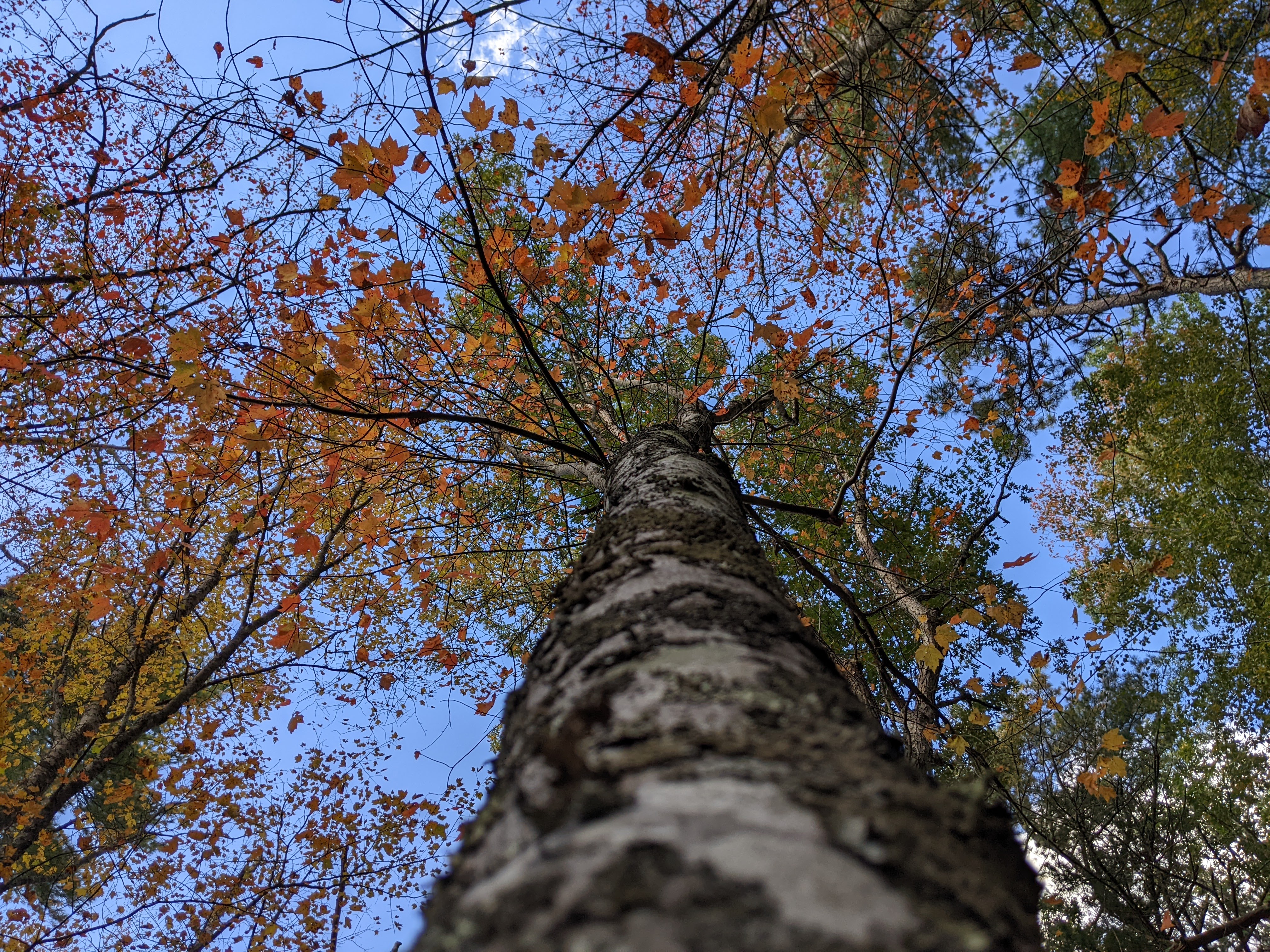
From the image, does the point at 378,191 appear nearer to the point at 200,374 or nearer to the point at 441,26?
the point at 441,26

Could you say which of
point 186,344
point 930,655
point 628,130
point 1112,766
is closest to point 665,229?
point 628,130

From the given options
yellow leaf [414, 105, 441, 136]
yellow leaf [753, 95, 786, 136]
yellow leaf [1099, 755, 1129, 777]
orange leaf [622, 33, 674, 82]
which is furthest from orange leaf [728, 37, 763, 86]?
yellow leaf [1099, 755, 1129, 777]

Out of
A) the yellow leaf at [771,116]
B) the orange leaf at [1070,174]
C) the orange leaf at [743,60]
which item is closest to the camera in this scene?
the yellow leaf at [771,116]

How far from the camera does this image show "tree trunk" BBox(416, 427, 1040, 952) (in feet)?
1.20

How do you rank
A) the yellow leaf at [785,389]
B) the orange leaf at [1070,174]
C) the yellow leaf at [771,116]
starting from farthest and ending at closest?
the yellow leaf at [785,389], the orange leaf at [1070,174], the yellow leaf at [771,116]

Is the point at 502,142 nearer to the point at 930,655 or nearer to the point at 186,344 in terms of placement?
the point at 186,344

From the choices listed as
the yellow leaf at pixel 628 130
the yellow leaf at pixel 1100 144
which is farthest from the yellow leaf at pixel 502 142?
the yellow leaf at pixel 1100 144

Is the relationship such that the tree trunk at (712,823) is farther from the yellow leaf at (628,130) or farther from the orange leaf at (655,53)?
the yellow leaf at (628,130)

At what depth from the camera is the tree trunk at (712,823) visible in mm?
365

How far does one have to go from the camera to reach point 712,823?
0.44 meters

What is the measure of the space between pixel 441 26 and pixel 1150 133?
279 centimetres

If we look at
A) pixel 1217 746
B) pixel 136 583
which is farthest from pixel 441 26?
pixel 1217 746

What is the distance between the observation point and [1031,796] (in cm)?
793

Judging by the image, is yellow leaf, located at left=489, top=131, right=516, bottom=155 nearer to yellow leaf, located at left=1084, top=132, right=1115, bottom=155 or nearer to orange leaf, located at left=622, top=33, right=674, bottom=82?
orange leaf, located at left=622, top=33, right=674, bottom=82
